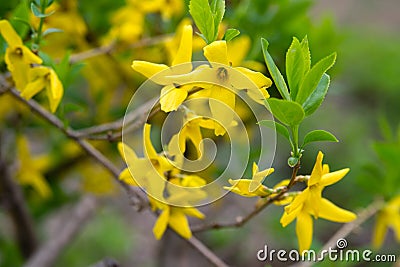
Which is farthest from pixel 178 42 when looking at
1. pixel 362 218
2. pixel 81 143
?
pixel 362 218

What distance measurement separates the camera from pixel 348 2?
10.3 ft

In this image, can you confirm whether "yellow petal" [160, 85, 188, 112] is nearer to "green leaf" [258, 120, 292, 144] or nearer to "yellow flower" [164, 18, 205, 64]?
"green leaf" [258, 120, 292, 144]

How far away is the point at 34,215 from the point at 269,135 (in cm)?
76

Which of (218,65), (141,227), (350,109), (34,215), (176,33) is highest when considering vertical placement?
(218,65)

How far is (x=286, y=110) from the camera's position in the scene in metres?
0.46

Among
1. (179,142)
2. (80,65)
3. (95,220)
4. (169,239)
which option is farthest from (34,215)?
(179,142)

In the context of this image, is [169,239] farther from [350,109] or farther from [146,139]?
[350,109]

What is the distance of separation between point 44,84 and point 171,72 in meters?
0.17

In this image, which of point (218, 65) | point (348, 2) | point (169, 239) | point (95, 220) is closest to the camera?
point (218, 65)

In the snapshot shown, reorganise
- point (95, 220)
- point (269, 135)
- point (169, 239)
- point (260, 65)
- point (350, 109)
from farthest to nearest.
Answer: point (350, 109), point (95, 220), point (169, 239), point (260, 65), point (269, 135)

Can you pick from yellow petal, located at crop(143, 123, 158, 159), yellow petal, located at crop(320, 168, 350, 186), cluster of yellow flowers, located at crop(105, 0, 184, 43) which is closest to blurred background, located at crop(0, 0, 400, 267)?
cluster of yellow flowers, located at crop(105, 0, 184, 43)

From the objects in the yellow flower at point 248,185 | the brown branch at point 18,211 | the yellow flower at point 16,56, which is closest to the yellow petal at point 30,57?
the yellow flower at point 16,56

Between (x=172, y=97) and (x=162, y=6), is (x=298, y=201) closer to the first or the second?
(x=172, y=97)

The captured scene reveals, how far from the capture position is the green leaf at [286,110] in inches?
17.7
